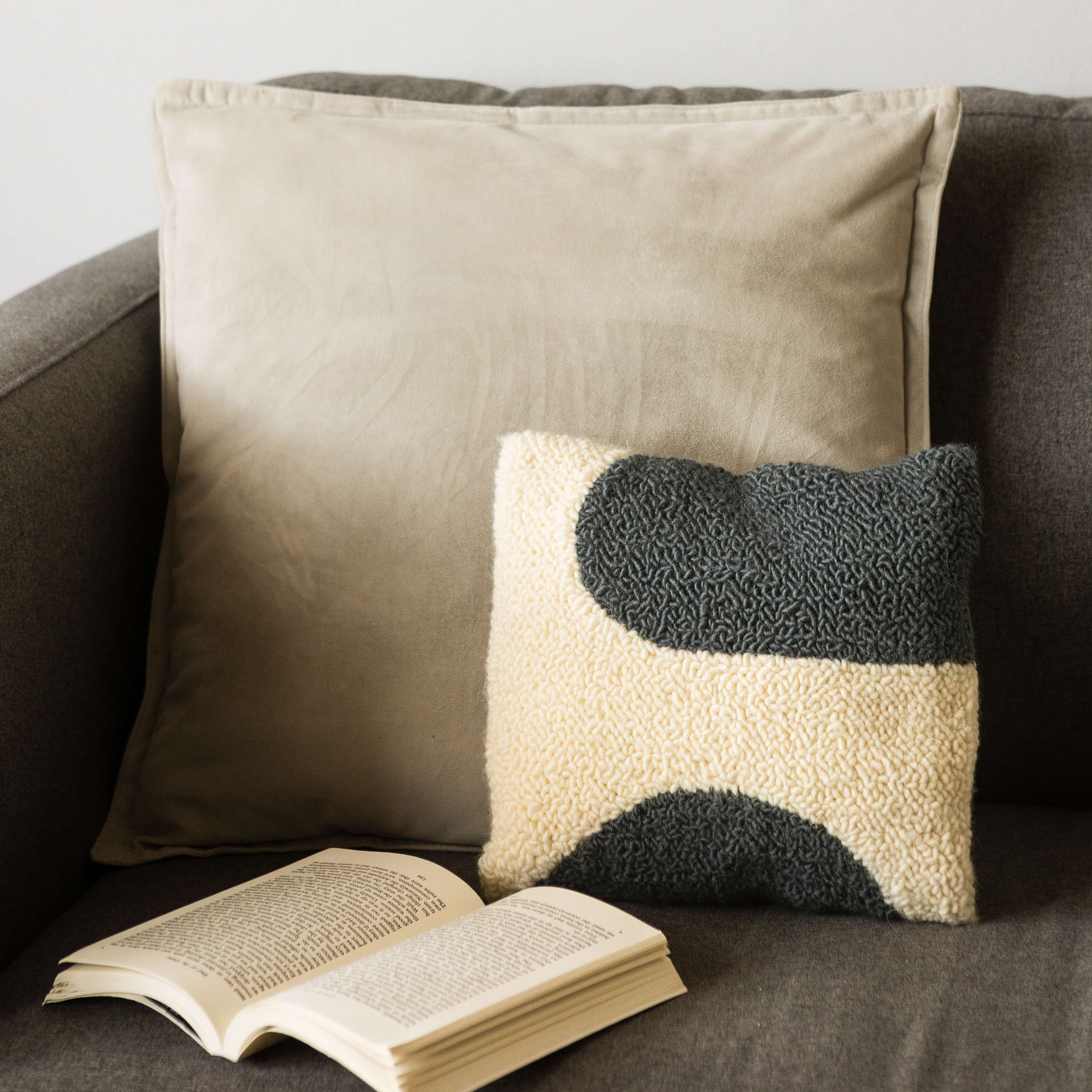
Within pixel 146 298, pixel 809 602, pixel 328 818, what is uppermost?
pixel 146 298

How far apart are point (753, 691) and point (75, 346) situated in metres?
0.62

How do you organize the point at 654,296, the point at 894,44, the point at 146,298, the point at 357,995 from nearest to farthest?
1. the point at 357,995
2. the point at 654,296
3. the point at 146,298
4. the point at 894,44

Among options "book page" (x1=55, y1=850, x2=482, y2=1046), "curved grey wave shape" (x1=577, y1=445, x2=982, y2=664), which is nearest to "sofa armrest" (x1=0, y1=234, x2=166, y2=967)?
"book page" (x1=55, y1=850, x2=482, y2=1046)

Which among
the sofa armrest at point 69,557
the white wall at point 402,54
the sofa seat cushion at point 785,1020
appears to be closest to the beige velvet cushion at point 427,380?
the sofa armrest at point 69,557

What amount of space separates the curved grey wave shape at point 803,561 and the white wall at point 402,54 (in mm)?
660

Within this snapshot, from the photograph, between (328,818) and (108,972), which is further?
(328,818)

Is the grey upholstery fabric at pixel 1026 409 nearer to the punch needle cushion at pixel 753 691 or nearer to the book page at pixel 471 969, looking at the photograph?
the punch needle cushion at pixel 753 691

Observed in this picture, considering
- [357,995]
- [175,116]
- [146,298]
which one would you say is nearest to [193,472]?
[146,298]

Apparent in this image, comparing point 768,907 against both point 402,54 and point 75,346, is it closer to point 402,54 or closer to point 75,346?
point 75,346

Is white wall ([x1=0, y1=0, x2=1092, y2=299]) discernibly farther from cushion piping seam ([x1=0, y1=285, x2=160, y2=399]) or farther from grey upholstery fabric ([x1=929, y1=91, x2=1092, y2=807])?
cushion piping seam ([x1=0, y1=285, x2=160, y2=399])

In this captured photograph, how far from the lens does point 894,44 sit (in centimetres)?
111

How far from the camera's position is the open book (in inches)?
20.9

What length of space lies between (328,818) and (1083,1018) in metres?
0.55

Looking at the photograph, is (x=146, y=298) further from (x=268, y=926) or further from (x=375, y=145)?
(x=268, y=926)
